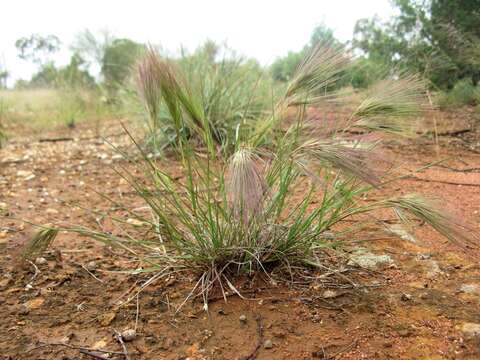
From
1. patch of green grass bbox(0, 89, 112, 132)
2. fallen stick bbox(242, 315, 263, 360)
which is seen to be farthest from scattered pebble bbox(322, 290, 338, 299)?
patch of green grass bbox(0, 89, 112, 132)

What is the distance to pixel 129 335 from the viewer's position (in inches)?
57.5

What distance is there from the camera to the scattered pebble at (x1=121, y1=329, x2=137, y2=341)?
1452mm

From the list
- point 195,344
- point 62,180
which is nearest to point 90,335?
point 195,344

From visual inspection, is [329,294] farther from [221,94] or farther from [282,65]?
[282,65]

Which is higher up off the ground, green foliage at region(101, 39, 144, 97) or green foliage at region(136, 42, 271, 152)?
green foliage at region(101, 39, 144, 97)

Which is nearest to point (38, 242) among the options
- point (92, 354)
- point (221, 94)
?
point (92, 354)

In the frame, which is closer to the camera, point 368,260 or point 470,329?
point 470,329

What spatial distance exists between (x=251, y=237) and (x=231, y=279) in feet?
0.66

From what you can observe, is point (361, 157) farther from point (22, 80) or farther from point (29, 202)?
point (22, 80)

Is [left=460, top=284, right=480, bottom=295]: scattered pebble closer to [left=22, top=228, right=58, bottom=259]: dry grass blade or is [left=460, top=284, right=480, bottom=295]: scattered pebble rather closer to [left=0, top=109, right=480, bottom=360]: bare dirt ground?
[left=0, top=109, right=480, bottom=360]: bare dirt ground

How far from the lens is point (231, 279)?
172 centimetres

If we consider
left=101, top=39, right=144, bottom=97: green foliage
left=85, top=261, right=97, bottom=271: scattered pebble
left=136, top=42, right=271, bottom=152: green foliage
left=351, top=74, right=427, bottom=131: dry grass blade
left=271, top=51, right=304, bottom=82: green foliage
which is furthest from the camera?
left=101, top=39, right=144, bottom=97: green foliage

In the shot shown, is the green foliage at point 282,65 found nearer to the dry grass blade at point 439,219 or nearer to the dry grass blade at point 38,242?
the dry grass blade at point 439,219

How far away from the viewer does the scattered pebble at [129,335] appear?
1452mm
